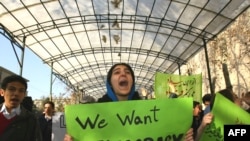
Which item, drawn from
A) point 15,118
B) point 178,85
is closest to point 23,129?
point 15,118

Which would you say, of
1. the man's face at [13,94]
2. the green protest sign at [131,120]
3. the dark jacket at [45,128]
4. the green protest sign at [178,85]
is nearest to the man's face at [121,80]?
the green protest sign at [131,120]

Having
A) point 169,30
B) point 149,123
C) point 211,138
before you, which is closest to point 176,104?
point 149,123

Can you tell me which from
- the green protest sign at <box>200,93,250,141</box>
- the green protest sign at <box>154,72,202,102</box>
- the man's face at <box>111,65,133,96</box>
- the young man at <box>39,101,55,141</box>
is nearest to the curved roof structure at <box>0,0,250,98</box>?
the green protest sign at <box>154,72,202,102</box>

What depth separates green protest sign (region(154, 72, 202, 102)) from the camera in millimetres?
8289

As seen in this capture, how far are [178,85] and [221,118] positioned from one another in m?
5.73

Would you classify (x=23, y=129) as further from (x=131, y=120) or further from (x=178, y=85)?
(x=178, y=85)

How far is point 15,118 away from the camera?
10.2ft

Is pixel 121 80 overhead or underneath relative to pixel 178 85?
underneath

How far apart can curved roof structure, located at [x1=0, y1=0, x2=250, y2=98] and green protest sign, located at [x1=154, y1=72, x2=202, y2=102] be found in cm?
887

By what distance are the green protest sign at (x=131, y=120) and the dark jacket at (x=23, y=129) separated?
0.61 m

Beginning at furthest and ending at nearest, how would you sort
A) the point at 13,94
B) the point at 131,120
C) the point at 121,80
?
the point at 13,94
the point at 121,80
the point at 131,120

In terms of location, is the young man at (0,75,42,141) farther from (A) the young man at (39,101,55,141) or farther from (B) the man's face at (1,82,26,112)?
→ (A) the young man at (39,101,55,141)

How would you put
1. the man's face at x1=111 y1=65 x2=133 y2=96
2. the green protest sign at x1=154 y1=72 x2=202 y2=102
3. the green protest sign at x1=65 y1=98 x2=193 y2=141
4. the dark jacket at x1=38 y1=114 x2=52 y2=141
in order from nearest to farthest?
the green protest sign at x1=65 y1=98 x2=193 y2=141
the man's face at x1=111 y1=65 x2=133 y2=96
the dark jacket at x1=38 y1=114 x2=52 y2=141
the green protest sign at x1=154 y1=72 x2=202 y2=102

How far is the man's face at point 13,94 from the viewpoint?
10.4ft
